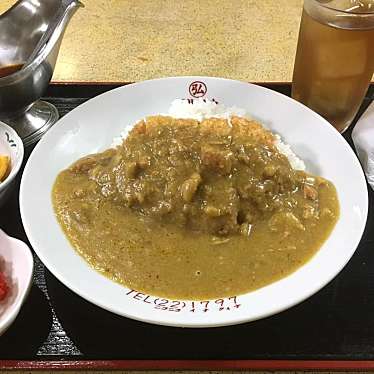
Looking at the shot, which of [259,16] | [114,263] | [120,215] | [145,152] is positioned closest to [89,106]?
[145,152]

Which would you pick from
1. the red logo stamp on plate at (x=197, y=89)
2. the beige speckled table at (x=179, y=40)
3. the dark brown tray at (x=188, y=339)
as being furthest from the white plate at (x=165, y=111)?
the beige speckled table at (x=179, y=40)

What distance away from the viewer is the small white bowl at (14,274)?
1.57 m

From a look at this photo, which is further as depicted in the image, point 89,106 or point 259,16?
point 259,16

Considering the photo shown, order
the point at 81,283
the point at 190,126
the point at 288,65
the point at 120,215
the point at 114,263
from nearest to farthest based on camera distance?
1. the point at 81,283
2. the point at 114,263
3. the point at 120,215
4. the point at 190,126
5. the point at 288,65

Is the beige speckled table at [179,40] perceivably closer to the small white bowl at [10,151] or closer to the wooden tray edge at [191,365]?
the small white bowl at [10,151]

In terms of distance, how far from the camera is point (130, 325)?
1.66 m

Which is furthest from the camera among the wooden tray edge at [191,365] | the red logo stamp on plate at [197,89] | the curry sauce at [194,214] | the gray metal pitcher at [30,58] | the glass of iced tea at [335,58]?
the red logo stamp on plate at [197,89]

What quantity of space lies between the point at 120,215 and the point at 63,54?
1.68 meters

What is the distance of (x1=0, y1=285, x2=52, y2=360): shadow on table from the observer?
1611mm

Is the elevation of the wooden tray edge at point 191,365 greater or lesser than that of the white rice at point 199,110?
lesser

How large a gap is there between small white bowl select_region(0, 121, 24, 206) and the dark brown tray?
18.1 inches

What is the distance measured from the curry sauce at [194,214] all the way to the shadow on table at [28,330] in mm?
232

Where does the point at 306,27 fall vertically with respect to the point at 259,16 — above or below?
above

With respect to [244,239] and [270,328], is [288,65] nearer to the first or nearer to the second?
[244,239]
